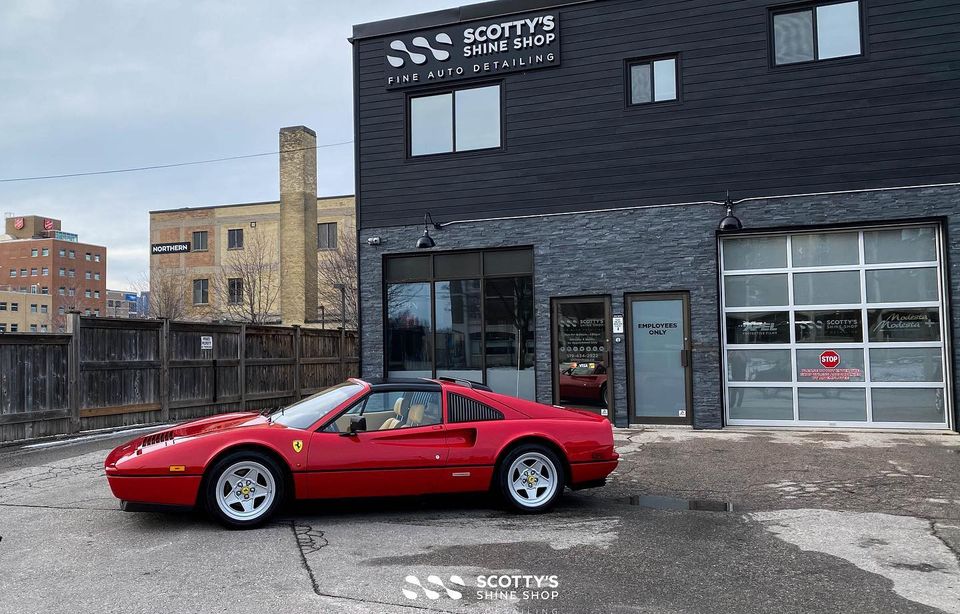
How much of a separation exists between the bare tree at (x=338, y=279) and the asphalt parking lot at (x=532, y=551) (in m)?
27.4

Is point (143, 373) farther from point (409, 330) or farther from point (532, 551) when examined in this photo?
point (532, 551)

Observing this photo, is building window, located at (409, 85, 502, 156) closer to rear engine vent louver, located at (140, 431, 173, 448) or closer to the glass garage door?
the glass garage door

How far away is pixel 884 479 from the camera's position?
837cm

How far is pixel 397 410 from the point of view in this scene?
23.1 ft

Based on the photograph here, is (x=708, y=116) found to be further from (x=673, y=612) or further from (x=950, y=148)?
(x=673, y=612)

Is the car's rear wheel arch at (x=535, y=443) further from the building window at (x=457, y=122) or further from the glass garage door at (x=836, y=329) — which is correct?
the building window at (x=457, y=122)

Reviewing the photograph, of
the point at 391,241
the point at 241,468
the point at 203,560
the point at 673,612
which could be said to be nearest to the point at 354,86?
the point at 391,241

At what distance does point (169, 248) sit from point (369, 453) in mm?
47093

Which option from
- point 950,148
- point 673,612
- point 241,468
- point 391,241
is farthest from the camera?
point 391,241

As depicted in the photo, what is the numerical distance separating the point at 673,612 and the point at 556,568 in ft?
3.39

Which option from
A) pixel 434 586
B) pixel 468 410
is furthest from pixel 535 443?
pixel 434 586

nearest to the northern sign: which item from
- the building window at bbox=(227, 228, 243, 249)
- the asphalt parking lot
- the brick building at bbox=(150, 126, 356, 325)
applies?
the brick building at bbox=(150, 126, 356, 325)

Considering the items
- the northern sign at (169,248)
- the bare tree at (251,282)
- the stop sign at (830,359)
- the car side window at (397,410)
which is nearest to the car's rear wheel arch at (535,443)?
the car side window at (397,410)

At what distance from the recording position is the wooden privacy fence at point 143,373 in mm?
11922
